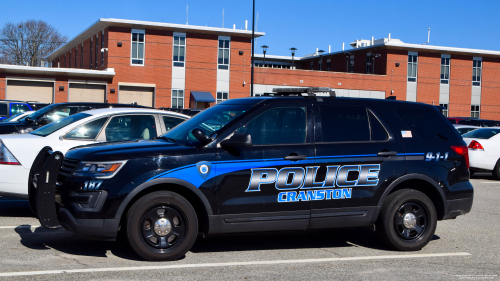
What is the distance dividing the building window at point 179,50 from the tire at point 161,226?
41.8 metres

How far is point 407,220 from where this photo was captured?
21.2ft

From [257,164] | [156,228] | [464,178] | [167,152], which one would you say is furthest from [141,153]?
[464,178]

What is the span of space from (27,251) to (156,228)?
1.61 metres

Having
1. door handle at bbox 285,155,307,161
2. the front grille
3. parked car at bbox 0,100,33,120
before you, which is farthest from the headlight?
parked car at bbox 0,100,33,120

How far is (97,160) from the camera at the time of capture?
5.39 metres

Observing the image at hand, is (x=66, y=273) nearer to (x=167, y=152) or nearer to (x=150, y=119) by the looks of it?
(x=167, y=152)

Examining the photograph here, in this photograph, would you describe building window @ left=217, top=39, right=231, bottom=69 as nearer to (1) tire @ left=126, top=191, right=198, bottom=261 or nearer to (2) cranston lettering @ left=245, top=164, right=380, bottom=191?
(2) cranston lettering @ left=245, top=164, right=380, bottom=191

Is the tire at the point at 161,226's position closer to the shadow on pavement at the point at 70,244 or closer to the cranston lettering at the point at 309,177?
the shadow on pavement at the point at 70,244

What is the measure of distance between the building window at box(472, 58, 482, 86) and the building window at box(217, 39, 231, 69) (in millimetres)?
28037

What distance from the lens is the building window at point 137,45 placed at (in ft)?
148

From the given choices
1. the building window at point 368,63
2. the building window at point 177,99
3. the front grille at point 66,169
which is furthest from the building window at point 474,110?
the front grille at point 66,169

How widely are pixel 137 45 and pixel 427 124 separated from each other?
4103cm

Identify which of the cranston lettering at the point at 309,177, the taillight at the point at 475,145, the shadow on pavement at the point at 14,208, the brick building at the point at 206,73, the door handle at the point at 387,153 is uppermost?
the brick building at the point at 206,73

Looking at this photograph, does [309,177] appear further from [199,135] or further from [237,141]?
[199,135]
